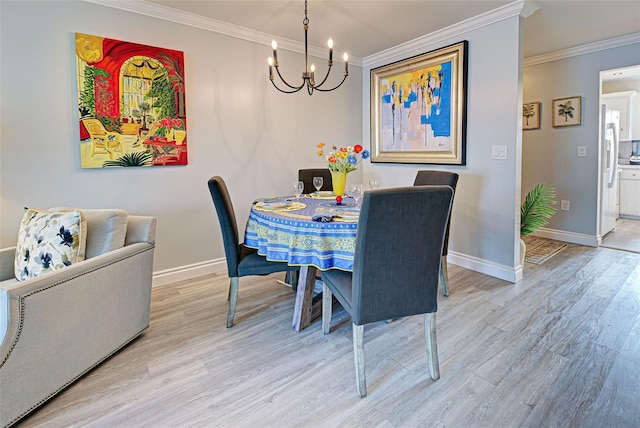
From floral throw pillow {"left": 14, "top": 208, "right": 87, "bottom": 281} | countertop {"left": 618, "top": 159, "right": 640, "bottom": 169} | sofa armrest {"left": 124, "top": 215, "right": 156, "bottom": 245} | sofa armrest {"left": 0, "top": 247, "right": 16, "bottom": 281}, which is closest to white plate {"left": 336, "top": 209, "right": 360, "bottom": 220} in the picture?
sofa armrest {"left": 124, "top": 215, "right": 156, "bottom": 245}

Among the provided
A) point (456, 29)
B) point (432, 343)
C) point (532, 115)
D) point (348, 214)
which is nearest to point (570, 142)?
point (532, 115)

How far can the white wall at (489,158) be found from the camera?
3.03 m

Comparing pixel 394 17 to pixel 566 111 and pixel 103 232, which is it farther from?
pixel 103 232

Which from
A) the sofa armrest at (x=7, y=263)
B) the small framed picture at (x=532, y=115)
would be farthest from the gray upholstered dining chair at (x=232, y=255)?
the small framed picture at (x=532, y=115)

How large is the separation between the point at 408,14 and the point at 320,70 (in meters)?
1.25

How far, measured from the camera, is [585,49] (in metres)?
4.04

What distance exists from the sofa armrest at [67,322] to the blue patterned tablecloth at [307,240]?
80 centimetres

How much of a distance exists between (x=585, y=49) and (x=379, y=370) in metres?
4.45

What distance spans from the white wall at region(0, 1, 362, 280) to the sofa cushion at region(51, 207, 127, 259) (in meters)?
0.83

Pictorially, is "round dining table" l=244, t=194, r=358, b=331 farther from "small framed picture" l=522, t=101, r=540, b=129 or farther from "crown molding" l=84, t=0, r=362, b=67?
"small framed picture" l=522, t=101, r=540, b=129

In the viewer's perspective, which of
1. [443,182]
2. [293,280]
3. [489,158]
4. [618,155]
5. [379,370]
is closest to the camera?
[379,370]

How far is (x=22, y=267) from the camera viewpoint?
189 centimetres

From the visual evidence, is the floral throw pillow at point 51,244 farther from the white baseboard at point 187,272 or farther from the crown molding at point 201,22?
the crown molding at point 201,22

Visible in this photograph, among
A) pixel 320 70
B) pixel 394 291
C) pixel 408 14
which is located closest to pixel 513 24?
pixel 408 14
